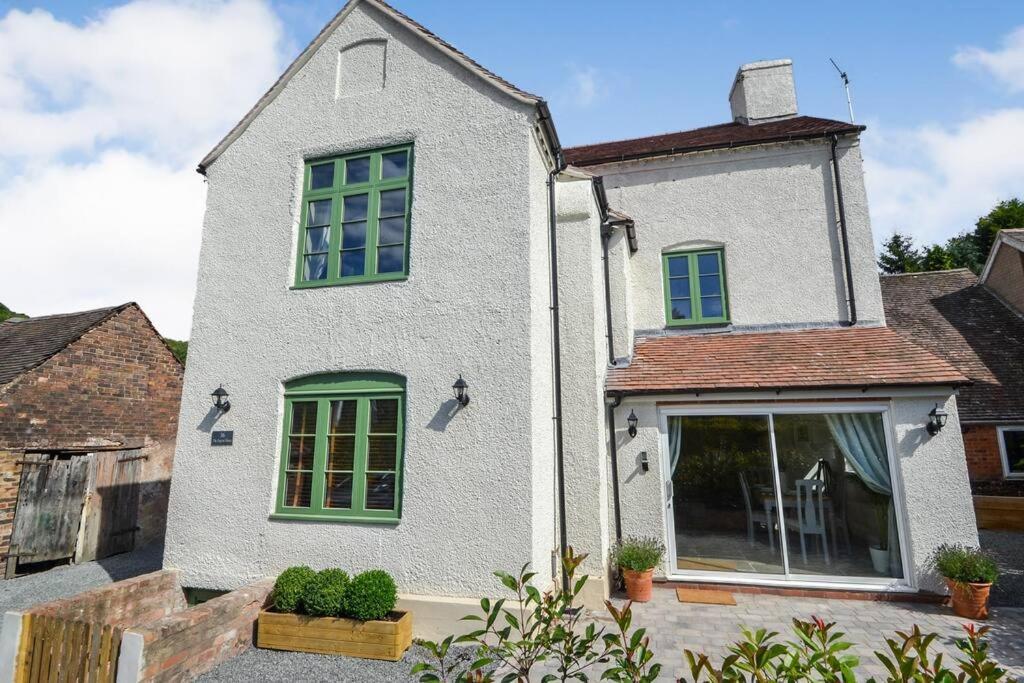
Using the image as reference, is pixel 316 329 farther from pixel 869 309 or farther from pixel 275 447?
pixel 869 309

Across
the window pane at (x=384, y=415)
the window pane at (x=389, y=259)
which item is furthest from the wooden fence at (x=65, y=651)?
the window pane at (x=389, y=259)

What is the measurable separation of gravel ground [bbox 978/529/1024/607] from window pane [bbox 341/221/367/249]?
10.8 meters

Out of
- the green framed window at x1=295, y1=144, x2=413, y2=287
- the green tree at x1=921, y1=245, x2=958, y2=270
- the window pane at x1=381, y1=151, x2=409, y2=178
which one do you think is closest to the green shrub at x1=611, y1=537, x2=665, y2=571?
the green framed window at x1=295, y1=144, x2=413, y2=287

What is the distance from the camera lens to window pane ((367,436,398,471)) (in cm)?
700

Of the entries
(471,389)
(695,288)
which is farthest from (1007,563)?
(471,389)

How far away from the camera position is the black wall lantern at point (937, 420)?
7776 millimetres

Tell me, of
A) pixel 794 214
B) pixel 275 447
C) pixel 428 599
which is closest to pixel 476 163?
pixel 275 447

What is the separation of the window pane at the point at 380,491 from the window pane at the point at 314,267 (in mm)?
3175

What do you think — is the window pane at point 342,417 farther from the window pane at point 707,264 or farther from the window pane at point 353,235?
the window pane at point 707,264

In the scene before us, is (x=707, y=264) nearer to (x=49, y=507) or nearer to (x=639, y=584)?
(x=639, y=584)

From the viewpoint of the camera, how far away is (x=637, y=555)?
790 centimetres

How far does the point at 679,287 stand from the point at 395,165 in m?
6.56

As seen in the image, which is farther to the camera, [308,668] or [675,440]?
[675,440]

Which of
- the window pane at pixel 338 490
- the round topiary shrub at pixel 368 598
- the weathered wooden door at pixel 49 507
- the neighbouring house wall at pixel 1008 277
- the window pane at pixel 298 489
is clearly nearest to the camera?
the round topiary shrub at pixel 368 598
